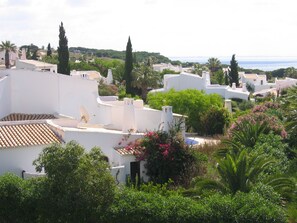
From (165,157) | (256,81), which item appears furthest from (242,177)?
(256,81)

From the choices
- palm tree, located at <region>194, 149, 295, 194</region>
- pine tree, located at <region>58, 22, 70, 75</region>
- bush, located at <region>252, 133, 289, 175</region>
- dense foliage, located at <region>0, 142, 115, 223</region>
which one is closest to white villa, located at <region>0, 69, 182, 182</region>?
bush, located at <region>252, 133, 289, 175</region>

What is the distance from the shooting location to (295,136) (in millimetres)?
21516

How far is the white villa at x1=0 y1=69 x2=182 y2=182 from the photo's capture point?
18.4 metres

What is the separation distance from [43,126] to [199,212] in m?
10.7

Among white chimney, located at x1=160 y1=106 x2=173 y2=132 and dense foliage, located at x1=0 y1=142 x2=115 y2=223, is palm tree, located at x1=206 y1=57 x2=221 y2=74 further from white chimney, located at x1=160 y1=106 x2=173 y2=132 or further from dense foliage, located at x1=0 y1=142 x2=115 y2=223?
dense foliage, located at x1=0 y1=142 x2=115 y2=223

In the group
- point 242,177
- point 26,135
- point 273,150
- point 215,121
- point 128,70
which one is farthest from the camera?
point 128,70

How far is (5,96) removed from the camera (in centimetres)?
2480

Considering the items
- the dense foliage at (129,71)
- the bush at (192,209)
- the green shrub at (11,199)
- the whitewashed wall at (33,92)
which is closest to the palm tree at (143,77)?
the dense foliage at (129,71)

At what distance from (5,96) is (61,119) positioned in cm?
459

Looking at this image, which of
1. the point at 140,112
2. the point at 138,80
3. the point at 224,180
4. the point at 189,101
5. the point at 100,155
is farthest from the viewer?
the point at 138,80

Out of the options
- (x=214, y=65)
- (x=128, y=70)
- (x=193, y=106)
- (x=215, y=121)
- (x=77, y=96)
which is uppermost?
(x=214, y=65)

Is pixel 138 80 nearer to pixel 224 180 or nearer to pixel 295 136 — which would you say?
pixel 295 136

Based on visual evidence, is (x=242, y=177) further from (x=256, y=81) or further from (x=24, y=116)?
(x=256, y=81)

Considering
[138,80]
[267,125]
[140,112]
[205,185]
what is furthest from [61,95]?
[138,80]
